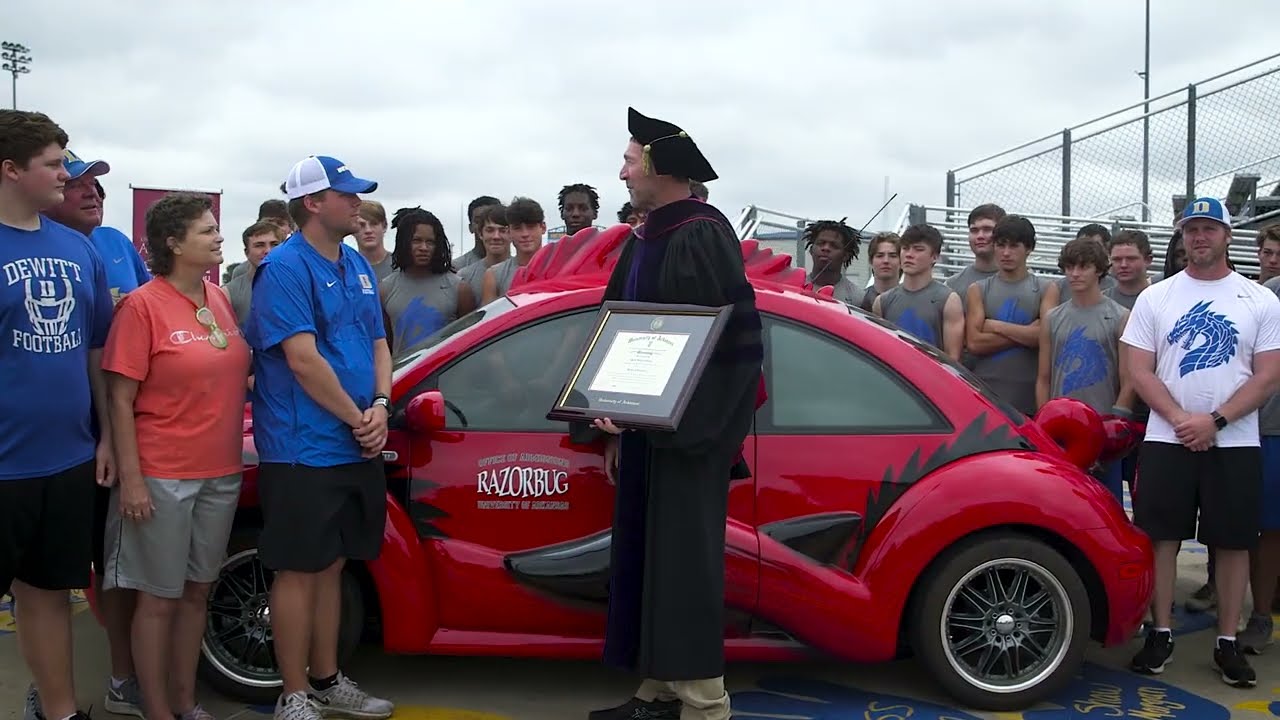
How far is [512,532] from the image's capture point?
12.5 ft

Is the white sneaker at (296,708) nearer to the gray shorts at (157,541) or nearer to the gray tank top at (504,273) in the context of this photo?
the gray shorts at (157,541)

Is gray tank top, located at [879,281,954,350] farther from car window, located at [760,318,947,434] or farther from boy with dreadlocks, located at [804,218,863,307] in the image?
car window, located at [760,318,947,434]

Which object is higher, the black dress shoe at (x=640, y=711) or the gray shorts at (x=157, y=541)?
the gray shorts at (x=157, y=541)

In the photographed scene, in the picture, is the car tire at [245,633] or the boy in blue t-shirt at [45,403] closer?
the boy in blue t-shirt at [45,403]

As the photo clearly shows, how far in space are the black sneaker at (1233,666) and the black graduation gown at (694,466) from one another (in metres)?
2.15

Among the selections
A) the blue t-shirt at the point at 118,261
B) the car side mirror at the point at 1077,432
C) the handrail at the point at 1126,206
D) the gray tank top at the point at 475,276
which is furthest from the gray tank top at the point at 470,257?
the handrail at the point at 1126,206

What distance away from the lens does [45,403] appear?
3.32 metres

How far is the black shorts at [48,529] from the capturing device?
329 centimetres

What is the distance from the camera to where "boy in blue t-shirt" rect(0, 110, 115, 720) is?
3.28 m

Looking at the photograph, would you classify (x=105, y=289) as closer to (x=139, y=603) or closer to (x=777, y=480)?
(x=139, y=603)

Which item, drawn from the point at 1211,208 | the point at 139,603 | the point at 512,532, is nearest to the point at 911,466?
the point at 512,532

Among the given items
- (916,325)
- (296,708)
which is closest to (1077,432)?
(916,325)

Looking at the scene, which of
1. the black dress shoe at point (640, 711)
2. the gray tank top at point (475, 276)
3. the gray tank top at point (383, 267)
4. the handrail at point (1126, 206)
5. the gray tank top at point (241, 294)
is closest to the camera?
the black dress shoe at point (640, 711)

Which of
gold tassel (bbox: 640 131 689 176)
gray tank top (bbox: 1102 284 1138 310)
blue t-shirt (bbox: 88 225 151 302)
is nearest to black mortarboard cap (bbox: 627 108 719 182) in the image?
A: gold tassel (bbox: 640 131 689 176)
